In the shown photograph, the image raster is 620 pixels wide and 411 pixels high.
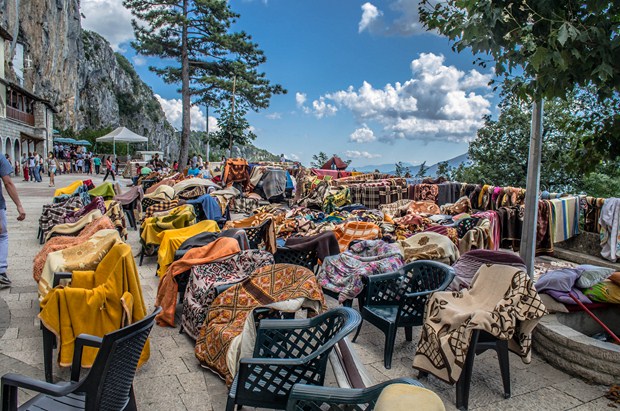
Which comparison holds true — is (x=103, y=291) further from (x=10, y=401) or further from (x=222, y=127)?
(x=222, y=127)

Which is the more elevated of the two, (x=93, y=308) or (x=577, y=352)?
(x=93, y=308)

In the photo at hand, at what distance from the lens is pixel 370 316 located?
3795 millimetres

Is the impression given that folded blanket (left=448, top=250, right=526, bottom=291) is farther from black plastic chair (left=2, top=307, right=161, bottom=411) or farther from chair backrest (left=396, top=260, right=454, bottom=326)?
black plastic chair (left=2, top=307, right=161, bottom=411)

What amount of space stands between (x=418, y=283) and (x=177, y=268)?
2425mm

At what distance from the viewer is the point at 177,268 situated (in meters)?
4.39

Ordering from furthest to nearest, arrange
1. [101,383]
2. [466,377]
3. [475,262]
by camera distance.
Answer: [475,262], [466,377], [101,383]

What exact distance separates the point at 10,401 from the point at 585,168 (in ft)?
15.0

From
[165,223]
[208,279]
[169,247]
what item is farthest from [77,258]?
[165,223]

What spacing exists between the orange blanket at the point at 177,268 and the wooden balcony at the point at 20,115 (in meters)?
31.4

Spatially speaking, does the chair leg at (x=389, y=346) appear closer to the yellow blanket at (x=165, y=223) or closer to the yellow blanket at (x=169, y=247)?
the yellow blanket at (x=169, y=247)

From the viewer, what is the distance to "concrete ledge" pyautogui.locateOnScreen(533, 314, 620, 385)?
3.23 metres

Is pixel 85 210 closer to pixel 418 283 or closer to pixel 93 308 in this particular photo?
pixel 93 308

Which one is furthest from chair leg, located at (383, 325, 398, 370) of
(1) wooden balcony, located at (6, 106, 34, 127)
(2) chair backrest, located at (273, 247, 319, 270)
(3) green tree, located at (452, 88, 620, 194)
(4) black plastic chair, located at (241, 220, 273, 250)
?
(1) wooden balcony, located at (6, 106, 34, 127)

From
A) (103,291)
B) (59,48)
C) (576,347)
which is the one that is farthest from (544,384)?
(59,48)
